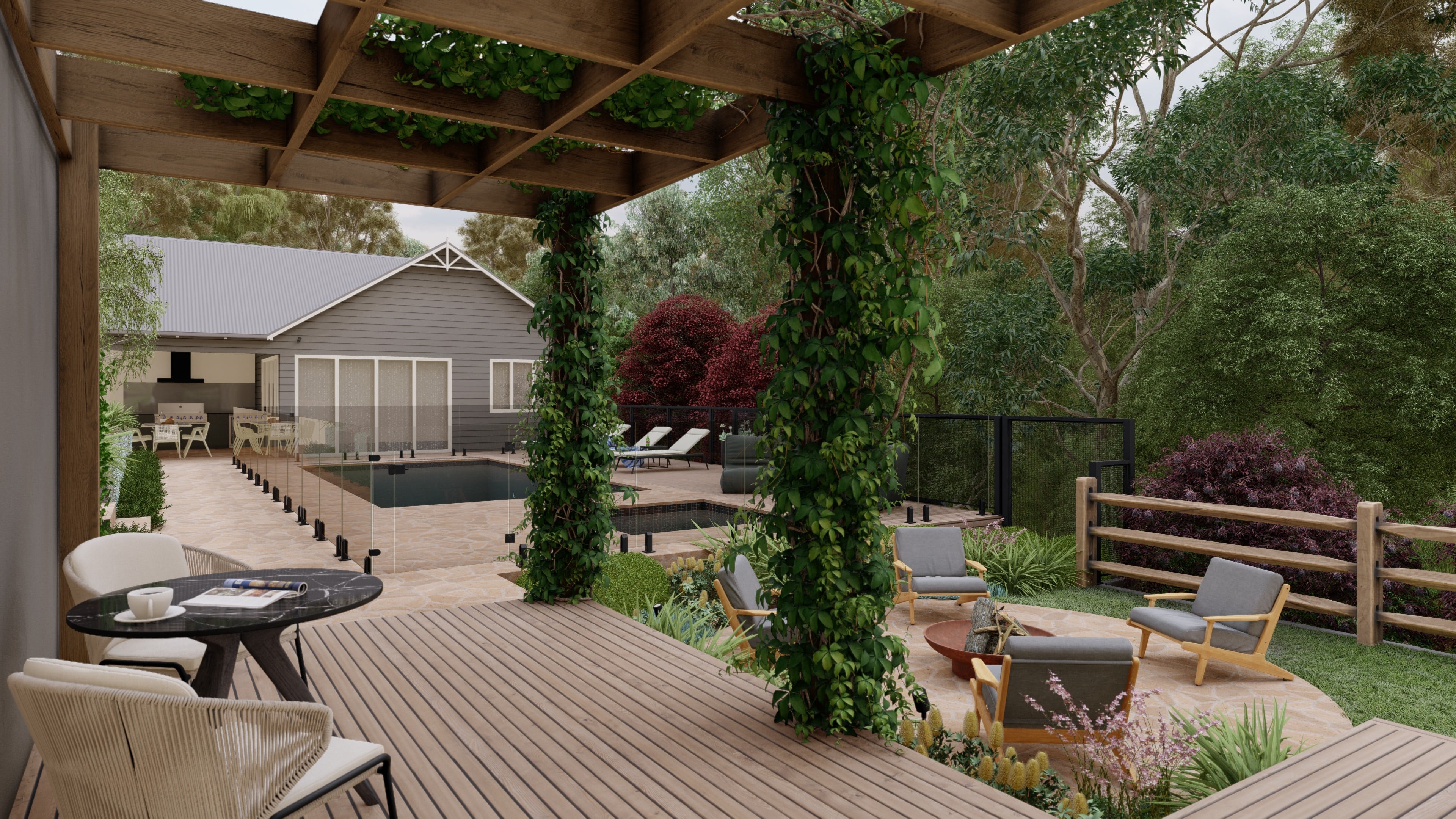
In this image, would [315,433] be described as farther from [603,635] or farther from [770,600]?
[770,600]

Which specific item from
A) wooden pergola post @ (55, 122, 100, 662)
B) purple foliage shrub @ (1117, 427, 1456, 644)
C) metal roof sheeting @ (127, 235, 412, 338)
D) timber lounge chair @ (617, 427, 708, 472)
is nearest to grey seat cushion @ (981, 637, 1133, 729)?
purple foliage shrub @ (1117, 427, 1456, 644)

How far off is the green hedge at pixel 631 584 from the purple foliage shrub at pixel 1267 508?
204 inches

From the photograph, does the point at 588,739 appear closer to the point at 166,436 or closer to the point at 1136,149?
the point at 1136,149

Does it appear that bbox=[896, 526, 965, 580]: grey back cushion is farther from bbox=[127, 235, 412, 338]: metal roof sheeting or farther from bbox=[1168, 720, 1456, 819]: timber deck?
bbox=[127, 235, 412, 338]: metal roof sheeting

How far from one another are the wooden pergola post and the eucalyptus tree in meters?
7.03

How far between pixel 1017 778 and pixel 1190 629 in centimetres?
326

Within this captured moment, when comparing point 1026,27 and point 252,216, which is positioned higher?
point 252,216

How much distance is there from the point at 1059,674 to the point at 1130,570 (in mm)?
4681

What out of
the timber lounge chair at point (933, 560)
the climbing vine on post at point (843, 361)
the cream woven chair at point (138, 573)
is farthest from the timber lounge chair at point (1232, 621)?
the cream woven chair at point (138, 573)

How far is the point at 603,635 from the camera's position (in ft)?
16.4

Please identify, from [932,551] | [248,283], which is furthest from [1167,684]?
[248,283]

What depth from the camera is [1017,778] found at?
326 cm

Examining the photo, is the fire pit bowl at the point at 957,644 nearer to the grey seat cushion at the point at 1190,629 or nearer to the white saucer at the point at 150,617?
the grey seat cushion at the point at 1190,629

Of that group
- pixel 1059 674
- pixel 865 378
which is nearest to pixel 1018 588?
pixel 1059 674
